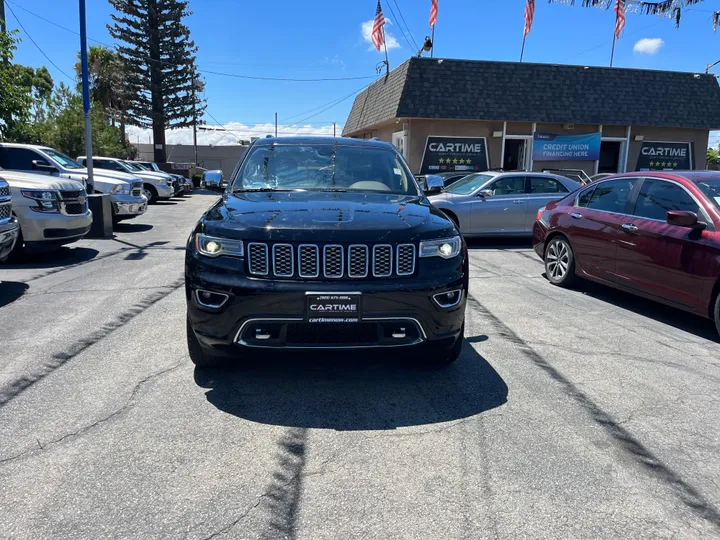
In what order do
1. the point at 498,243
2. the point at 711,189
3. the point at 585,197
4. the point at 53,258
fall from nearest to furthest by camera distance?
the point at 711,189
the point at 585,197
the point at 53,258
the point at 498,243

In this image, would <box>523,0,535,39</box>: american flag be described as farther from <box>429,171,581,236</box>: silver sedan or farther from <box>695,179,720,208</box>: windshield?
<box>695,179,720,208</box>: windshield

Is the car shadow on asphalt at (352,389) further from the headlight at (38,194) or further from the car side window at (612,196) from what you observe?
the headlight at (38,194)

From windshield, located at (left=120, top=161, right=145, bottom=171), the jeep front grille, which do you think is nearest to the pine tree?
windshield, located at (left=120, top=161, right=145, bottom=171)

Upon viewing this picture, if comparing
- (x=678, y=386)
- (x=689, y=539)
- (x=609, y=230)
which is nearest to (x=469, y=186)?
(x=609, y=230)

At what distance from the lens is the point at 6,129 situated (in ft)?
48.3

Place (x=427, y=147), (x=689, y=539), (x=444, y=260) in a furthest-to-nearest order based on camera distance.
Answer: (x=427, y=147) < (x=444, y=260) < (x=689, y=539)

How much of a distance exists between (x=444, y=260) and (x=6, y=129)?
51.0 ft

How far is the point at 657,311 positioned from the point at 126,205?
1123cm

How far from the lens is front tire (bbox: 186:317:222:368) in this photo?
3.69m

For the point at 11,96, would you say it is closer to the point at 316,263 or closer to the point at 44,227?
the point at 44,227

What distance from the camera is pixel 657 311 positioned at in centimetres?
616

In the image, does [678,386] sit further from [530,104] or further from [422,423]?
[530,104]

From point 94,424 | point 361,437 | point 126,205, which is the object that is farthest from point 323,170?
point 126,205

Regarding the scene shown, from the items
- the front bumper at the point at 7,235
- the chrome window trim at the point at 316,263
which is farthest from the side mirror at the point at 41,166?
the chrome window trim at the point at 316,263
